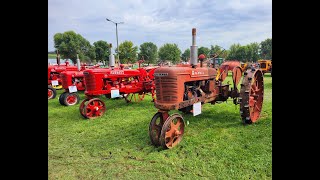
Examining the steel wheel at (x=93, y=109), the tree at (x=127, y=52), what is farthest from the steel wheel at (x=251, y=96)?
the tree at (x=127, y=52)

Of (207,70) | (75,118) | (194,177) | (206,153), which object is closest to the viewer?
(194,177)

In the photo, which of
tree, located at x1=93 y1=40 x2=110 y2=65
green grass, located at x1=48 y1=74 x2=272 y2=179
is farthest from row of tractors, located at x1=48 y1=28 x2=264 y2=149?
tree, located at x1=93 y1=40 x2=110 y2=65

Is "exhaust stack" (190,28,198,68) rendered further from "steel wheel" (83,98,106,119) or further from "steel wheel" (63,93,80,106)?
"steel wheel" (63,93,80,106)

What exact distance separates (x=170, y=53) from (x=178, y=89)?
44.7 metres

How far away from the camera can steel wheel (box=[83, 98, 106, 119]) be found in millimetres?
5793

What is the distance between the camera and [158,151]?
3.54m

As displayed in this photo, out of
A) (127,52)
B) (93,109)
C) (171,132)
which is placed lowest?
(171,132)

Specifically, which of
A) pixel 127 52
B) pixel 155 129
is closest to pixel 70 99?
pixel 155 129

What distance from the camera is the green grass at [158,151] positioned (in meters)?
2.86

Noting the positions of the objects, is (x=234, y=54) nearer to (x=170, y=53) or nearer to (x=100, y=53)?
(x=170, y=53)

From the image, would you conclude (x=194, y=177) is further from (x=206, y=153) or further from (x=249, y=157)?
(x=249, y=157)
